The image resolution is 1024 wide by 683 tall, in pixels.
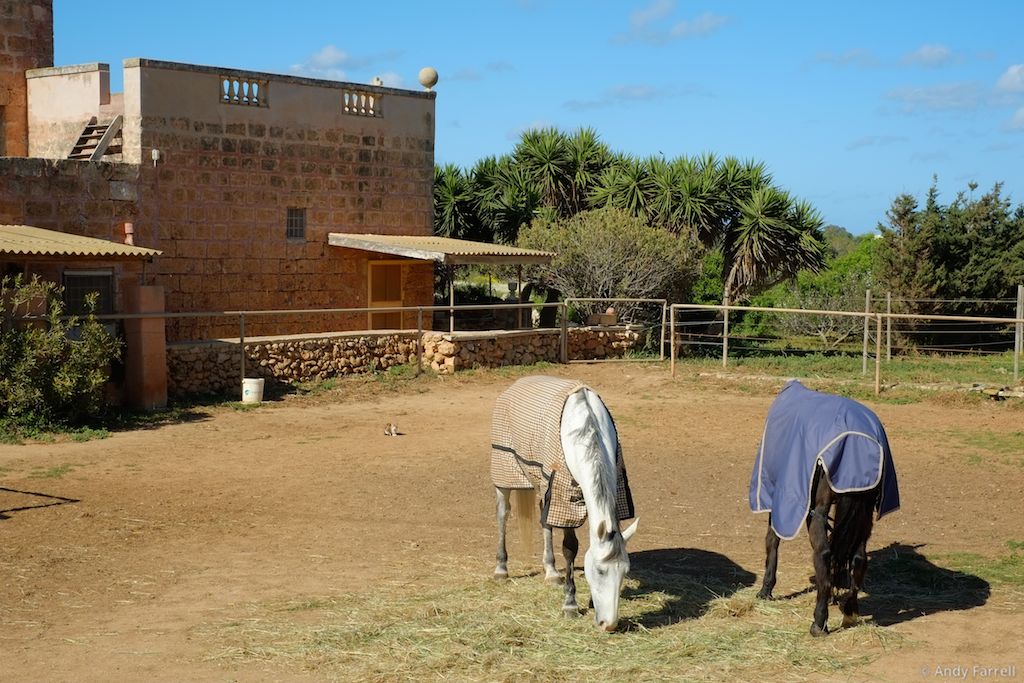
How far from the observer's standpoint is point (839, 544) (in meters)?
6.53

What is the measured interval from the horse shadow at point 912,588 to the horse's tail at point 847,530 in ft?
1.59

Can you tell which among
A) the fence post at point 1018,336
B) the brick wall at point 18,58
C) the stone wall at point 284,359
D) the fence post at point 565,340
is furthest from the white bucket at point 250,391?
the fence post at point 1018,336

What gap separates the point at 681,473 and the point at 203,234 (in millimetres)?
10765

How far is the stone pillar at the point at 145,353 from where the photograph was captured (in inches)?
605

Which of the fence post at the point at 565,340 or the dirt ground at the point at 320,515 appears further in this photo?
the fence post at the point at 565,340

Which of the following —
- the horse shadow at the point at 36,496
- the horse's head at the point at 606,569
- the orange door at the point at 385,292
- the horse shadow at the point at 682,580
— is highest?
the orange door at the point at 385,292

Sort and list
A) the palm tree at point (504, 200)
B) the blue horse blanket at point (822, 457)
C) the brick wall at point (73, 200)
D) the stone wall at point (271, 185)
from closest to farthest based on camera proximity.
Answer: the blue horse blanket at point (822, 457) → the brick wall at point (73, 200) → the stone wall at point (271, 185) → the palm tree at point (504, 200)

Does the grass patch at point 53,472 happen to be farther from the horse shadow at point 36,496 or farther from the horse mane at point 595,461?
the horse mane at point 595,461

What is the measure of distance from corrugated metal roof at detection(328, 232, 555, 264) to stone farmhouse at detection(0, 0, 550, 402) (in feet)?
0.15

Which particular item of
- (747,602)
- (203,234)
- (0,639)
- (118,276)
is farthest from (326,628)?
(203,234)

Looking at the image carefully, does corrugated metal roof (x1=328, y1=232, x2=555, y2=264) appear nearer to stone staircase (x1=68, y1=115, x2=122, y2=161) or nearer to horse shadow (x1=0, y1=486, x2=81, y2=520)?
stone staircase (x1=68, y1=115, x2=122, y2=161)

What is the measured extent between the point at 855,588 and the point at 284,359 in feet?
42.0

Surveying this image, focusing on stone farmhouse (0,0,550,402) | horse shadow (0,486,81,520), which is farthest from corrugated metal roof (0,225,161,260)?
horse shadow (0,486,81,520)

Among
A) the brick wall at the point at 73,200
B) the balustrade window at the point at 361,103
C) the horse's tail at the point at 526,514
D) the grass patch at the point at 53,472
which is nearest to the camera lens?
the horse's tail at the point at 526,514
